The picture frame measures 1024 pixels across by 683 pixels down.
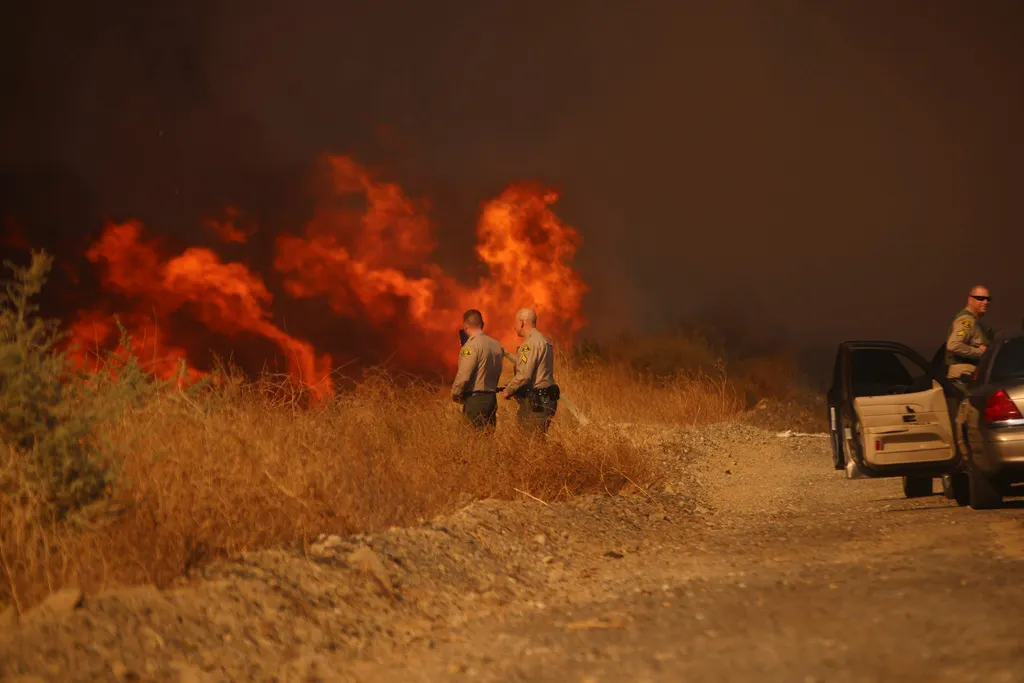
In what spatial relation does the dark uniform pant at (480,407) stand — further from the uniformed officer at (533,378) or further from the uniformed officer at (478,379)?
the uniformed officer at (533,378)

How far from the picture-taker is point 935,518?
10.4 metres

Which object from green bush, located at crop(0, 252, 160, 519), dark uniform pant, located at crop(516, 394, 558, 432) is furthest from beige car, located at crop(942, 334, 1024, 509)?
→ green bush, located at crop(0, 252, 160, 519)

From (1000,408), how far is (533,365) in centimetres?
500

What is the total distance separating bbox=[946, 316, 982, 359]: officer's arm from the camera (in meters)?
12.3

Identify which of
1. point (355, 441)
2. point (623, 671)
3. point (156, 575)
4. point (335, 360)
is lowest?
point (623, 671)

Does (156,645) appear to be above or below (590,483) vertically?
below

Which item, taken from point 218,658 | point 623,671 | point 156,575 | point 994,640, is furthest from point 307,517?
point 994,640

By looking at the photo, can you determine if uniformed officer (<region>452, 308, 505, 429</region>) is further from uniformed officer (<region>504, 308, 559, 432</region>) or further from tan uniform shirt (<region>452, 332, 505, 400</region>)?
uniformed officer (<region>504, 308, 559, 432</region>)

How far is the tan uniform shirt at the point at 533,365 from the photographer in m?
13.0

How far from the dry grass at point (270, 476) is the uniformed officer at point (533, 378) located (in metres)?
0.33

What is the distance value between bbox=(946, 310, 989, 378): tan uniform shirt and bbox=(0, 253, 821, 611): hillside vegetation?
11.5 feet

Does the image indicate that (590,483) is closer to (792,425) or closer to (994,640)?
(994,640)

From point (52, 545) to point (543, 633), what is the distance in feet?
9.47

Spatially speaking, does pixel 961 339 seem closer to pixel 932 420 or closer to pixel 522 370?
pixel 932 420
